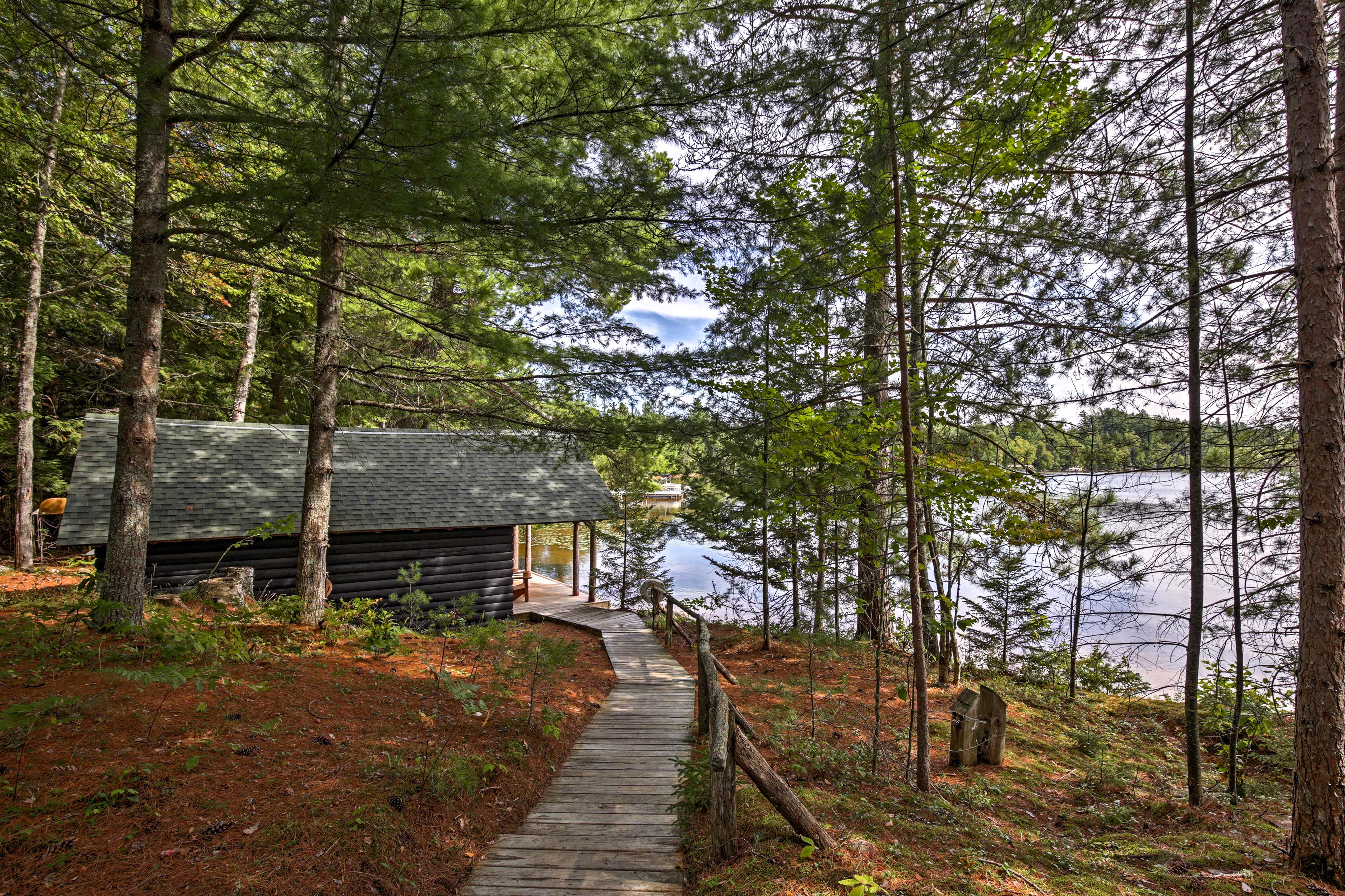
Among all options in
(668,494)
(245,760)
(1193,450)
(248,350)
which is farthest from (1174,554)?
(668,494)

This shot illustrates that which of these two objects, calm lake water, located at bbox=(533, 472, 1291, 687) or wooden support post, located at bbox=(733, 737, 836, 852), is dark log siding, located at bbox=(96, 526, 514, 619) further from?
calm lake water, located at bbox=(533, 472, 1291, 687)

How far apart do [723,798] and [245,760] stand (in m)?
3.69

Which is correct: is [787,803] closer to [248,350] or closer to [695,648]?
[695,648]

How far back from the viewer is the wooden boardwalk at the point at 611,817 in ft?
11.7

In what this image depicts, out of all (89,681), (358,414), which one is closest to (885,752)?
(89,681)

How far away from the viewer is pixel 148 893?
2891 mm

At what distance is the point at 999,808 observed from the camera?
535 centimetres

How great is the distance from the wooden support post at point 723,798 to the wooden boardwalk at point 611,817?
35cm

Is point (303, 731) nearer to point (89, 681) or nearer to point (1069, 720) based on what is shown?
point (89, 681)

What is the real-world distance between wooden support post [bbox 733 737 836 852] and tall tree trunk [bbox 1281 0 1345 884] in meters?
3.48

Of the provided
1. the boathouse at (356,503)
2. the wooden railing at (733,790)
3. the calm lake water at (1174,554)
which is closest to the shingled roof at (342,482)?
the boathouse at (356,503)

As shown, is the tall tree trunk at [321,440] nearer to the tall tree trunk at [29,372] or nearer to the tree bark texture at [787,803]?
the tree bark texture at [787,803]

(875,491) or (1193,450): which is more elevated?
(1193,450)

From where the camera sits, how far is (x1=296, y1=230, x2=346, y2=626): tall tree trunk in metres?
7.91
